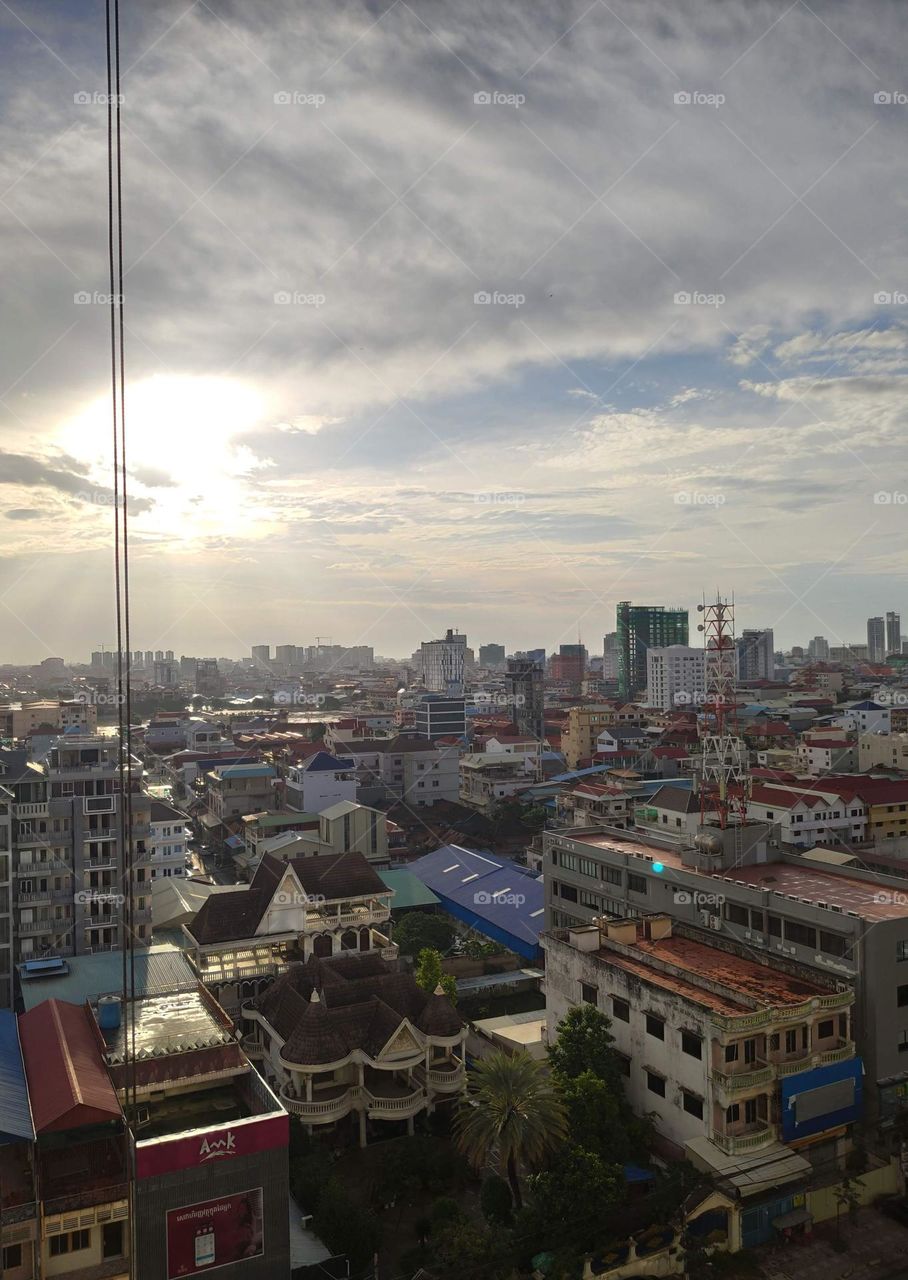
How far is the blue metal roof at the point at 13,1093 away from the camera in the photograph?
10344mm

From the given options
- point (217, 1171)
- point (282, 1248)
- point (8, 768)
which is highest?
point (8, 768)

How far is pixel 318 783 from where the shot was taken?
3931 cm

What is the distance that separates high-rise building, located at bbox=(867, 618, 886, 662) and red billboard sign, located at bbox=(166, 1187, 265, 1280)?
14442 centimetres

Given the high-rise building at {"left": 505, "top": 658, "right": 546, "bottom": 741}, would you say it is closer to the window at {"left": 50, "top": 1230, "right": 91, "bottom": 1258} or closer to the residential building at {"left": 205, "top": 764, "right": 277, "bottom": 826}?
the residential building at {"left": 205, "top": 764, "right": 277, "bottom": 826}

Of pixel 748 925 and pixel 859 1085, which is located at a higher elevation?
pixel 748 925

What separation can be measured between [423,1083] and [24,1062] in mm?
6147

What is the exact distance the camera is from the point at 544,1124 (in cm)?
1159

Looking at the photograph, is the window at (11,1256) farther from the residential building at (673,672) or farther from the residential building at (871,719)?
the residential building at (673,672)

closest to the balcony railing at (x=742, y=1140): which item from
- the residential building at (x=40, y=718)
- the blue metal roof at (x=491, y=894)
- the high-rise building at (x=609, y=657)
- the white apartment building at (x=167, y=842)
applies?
the blue metal roof at (x=491, y=894)

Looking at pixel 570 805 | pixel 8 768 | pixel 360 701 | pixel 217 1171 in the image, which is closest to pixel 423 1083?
pixel 217 1171

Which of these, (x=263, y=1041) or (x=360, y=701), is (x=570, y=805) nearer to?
(x=263, y=1041)

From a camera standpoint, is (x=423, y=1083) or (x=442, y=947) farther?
(x=442, y=947)

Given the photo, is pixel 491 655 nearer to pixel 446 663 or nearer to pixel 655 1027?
pixel 446 663

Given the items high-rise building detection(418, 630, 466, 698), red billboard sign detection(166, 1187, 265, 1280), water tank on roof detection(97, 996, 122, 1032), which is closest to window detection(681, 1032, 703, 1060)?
red billboard sign detection(166, 1187, 265, 1280)
